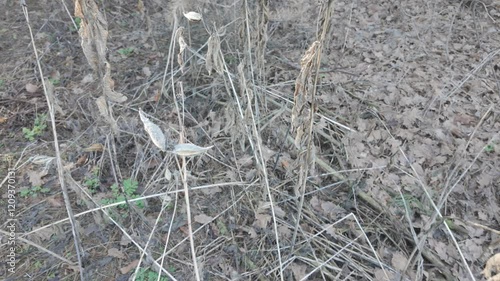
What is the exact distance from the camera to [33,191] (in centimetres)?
233

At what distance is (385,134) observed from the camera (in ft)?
9.07

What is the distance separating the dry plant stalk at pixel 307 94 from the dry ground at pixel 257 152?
0.15 ft

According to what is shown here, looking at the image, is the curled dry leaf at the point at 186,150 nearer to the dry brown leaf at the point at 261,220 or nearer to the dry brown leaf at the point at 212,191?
the dry brown leaf at the point at 261,220

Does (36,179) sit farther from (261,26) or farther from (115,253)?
(261,26)

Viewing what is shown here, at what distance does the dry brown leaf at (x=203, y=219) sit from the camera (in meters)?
2.21

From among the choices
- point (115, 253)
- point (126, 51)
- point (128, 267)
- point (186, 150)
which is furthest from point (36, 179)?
point (186, 150)

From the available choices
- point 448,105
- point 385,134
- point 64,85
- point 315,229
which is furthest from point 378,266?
point 64,85

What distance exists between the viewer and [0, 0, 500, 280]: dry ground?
6.73 ft

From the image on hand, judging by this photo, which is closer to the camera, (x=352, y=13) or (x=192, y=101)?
(x=192, y=101)

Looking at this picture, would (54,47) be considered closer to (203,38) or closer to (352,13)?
(203,38)

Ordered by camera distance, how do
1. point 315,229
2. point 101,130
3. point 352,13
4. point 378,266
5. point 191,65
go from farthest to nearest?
point 352,13, point 191,65, point 101,130, point 315,229, point 378,266

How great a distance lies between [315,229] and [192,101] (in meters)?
1.33

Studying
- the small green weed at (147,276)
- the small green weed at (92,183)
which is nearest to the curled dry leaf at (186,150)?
the small green weed at (147,276)

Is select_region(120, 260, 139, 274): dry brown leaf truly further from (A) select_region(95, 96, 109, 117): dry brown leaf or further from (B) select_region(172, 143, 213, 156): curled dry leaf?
(B) select_region(172, 143, 213, 156): curled dry leaf
